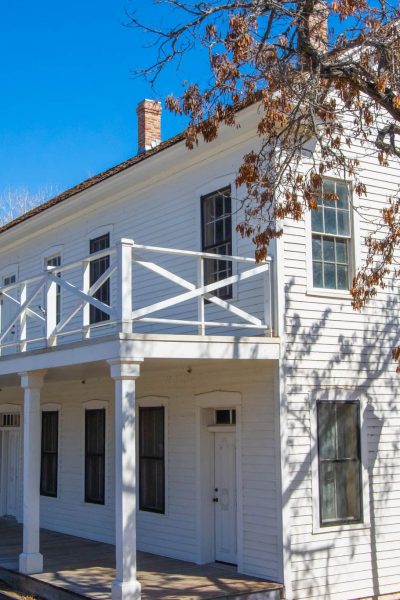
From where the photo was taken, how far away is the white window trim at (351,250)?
12.3 meters

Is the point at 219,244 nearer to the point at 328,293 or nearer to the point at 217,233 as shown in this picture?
the point at 217,233

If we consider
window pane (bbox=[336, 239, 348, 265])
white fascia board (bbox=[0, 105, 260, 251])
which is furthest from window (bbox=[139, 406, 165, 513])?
white fascia board (bbox=[0, 105, 260, 251])

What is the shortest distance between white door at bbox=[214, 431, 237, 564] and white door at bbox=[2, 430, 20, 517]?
8.24m

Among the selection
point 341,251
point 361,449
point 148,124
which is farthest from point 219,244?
point 148,124

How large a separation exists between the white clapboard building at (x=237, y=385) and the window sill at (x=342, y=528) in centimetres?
2

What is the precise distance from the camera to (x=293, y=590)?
1122 centimetres

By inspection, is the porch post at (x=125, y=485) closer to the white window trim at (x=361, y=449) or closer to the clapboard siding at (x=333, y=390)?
the clapboard siding at (x=333, y=390)

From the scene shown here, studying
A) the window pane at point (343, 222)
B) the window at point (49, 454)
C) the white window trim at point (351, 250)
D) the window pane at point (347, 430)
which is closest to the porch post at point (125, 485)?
the white window trim at point (351, 250)

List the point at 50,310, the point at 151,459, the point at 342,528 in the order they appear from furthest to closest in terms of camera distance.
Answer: the point at 151,459 → the point at 50,310 → the point at 342,528

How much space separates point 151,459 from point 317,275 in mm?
4675

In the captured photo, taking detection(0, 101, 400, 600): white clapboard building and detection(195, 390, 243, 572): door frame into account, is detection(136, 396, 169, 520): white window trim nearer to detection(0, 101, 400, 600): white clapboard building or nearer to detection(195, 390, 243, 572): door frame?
detection(0, 101, 400, 600): white clapboard building

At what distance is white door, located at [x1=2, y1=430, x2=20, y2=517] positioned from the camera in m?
19.8

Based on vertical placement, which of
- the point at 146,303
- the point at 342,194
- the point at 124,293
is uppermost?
the point at 342,194

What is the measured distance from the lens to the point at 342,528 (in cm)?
1197
